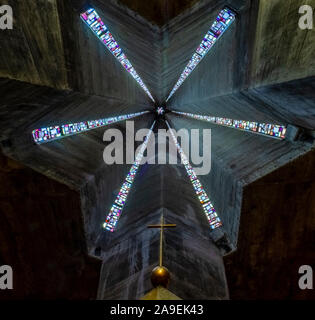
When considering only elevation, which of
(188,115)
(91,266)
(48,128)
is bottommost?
(91,266)

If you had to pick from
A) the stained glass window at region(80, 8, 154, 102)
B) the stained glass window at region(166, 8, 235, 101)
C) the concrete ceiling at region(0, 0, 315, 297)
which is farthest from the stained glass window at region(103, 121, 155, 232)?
the stained glass window at region(166, 8, 235, 101)

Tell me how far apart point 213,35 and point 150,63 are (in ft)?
11.1

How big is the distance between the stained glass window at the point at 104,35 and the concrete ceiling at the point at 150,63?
32 centimetres

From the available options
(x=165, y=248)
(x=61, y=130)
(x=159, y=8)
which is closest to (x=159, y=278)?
(x=165, y=248)

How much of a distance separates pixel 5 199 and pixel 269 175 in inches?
238

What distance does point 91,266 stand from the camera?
7.31 metres

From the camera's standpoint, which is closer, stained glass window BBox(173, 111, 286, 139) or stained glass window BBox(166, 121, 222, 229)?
stained glass window BBox(173, 111, 286, 139)

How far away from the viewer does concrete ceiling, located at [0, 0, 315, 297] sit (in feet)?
16.9

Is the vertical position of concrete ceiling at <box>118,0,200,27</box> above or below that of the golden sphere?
above

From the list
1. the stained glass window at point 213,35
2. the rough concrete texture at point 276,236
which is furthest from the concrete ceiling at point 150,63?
the stained glass window at point 213,35

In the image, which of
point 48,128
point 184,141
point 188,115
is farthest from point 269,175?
point 188,115

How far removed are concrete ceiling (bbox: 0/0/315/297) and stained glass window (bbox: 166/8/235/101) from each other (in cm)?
41

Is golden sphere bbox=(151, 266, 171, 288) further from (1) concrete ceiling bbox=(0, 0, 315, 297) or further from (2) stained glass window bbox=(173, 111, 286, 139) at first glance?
(2) stained glass window bbox=(173, 111, 286, 139)
